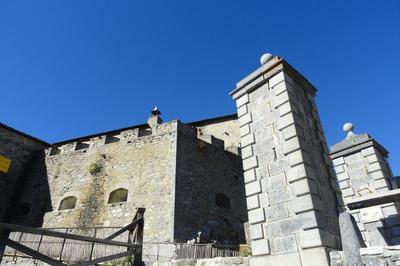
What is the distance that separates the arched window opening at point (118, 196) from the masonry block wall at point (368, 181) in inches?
412

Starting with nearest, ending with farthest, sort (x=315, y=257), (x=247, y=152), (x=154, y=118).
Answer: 1. (x=315, y=257)
2. (x=247, y=152)
3. (x=154, y=118)

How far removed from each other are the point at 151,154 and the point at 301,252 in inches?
485

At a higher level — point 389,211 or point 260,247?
point 389,211

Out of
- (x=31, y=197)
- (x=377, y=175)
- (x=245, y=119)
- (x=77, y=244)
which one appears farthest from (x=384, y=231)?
(x=31, y=197)

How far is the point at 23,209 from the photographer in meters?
17.2

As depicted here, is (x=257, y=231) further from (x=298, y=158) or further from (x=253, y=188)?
(x=298, y=158)

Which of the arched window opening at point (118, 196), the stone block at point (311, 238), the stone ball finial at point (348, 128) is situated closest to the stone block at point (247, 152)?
the stone block at point (311, 238)

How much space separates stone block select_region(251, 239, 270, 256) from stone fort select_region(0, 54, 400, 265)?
14mm

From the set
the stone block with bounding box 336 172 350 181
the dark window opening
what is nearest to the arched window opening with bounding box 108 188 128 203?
the dark window opening

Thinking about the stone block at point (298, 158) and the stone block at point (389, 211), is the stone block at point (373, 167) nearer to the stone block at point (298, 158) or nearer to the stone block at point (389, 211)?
the stone block at point (389, 211)

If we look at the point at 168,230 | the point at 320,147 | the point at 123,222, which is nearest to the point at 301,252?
the point at 320,147

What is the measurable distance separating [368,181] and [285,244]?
13.2 ft

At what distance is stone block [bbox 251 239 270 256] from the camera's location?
432 cm

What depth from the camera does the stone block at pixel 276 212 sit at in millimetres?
4266
